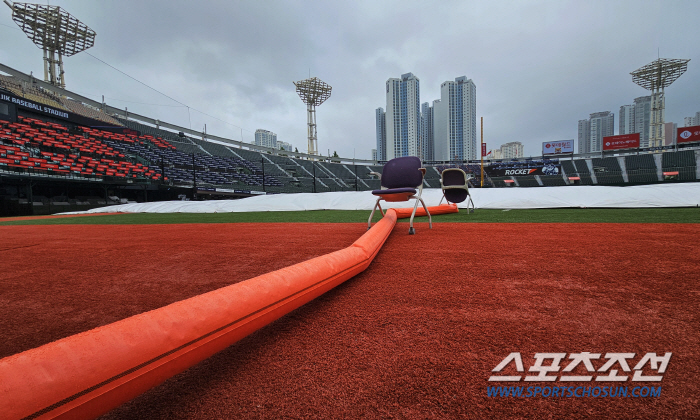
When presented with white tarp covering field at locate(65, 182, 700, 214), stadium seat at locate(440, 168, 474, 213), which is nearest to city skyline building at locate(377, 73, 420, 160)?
white tarp covering field at locate(65, 182, 700, 214)

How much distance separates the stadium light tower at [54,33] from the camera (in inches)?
958

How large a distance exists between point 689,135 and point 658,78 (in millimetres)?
6957

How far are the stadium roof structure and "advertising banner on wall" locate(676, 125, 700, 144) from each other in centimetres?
554

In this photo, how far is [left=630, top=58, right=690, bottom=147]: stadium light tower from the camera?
30.0 metres

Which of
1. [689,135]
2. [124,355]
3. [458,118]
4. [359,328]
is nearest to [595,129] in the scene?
[458,118]

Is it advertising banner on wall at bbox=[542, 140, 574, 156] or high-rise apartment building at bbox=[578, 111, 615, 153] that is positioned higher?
high-rise apartment building at bbox=[578, 111, 615, 153]

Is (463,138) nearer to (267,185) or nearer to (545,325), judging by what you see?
(267,185)

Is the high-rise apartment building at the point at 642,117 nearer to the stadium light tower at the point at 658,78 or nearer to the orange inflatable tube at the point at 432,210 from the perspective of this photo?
the stadium light tower at the point at 658,78

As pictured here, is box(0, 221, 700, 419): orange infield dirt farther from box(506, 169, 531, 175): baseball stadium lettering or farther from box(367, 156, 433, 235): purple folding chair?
box(506, 169, 531, 175): baseball stadium lettering

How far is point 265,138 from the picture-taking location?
83.9 m

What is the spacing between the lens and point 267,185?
27.4 m

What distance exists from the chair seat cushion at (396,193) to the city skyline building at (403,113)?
53169 mm

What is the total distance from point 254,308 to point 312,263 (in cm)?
49

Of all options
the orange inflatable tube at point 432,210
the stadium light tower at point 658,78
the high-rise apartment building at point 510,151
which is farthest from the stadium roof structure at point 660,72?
the high-rise apartment building at point 510,151
